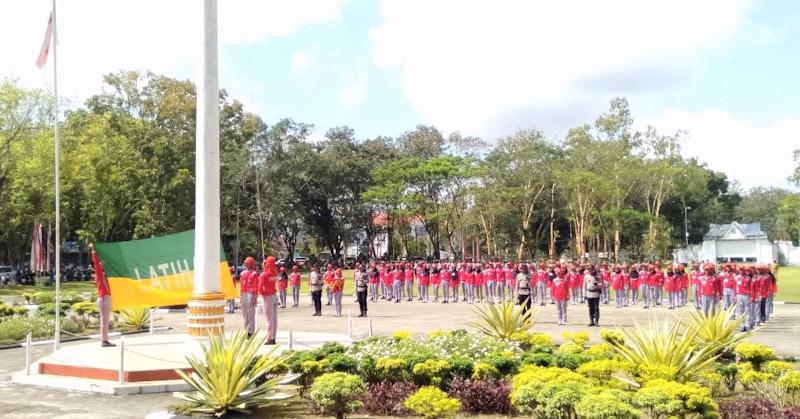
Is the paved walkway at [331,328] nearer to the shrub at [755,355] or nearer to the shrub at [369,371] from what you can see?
the shrub at [755,355]

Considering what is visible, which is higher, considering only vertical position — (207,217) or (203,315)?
(207,217)

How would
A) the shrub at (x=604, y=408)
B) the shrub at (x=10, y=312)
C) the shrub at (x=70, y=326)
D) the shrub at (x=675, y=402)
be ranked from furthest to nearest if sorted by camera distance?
1. the shrub at (x=10, y=312)
2. the shrub at (x=70, y=326)
3. the shrub at (x=675, y=402)
4. the shrub at (x=604, y=408)

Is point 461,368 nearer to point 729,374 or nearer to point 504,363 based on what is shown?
point 504,363

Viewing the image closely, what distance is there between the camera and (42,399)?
1091 centimetres

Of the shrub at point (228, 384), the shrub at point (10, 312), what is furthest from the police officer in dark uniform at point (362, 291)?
the shrub at point (228, 384)

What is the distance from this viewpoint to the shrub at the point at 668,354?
31.6 ft

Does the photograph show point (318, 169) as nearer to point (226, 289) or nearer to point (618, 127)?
point (618, 127)

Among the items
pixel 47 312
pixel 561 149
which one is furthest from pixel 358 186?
pixel 47 312

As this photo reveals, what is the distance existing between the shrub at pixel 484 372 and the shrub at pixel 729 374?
10.4ft

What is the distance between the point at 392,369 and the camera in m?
10.3

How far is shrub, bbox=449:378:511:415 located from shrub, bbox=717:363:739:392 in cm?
315

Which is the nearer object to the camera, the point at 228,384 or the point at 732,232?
the point at 228,384

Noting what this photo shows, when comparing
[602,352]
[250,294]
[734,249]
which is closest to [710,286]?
[602,352]

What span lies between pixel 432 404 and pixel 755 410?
144 inches
